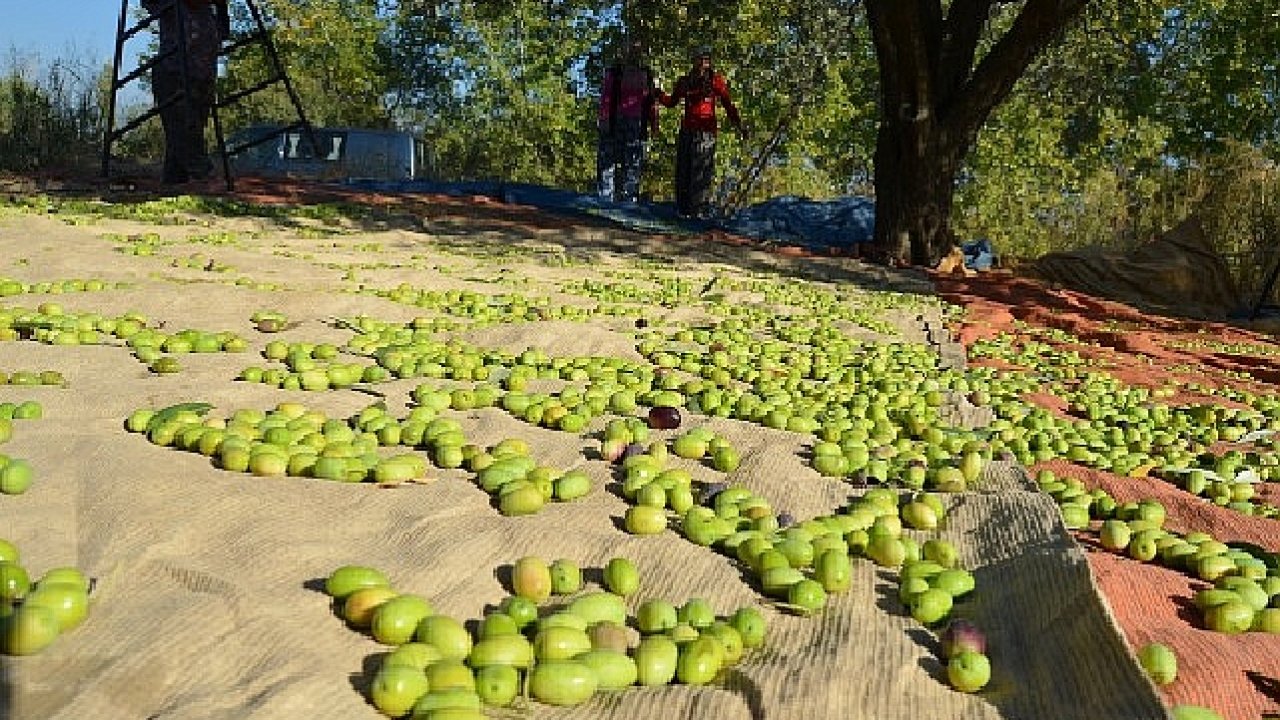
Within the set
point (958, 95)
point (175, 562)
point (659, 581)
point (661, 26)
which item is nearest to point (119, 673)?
point (175, 562)

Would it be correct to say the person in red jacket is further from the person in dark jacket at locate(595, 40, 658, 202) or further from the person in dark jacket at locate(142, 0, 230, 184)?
the person in dark jacket at locate(142, 0, 230, 184)

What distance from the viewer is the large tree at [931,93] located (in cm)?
1050

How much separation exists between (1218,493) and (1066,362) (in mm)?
2749

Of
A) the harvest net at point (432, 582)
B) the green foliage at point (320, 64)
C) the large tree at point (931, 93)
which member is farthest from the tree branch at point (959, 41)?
the green foliage at point (320, 64)

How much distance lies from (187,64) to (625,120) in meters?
6.63

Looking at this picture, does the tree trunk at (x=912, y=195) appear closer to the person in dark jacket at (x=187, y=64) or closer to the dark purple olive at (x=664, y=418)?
the person in dark jacket at (x=187, y=64)

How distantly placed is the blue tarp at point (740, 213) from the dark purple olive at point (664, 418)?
928 centimetres

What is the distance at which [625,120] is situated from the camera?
1468cm

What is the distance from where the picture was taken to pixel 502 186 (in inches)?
557

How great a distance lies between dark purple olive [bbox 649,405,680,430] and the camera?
3541 mm

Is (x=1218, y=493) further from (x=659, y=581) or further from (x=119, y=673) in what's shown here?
(x=119, y=673)

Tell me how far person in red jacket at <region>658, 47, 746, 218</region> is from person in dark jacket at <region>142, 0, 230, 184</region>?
6.07 m

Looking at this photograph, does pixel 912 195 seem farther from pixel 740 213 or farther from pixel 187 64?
pixel 187 64

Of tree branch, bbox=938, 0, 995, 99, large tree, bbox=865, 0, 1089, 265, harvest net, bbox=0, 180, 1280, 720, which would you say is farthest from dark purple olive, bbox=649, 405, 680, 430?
tree branch, bbox=938, 0, 995, 99
